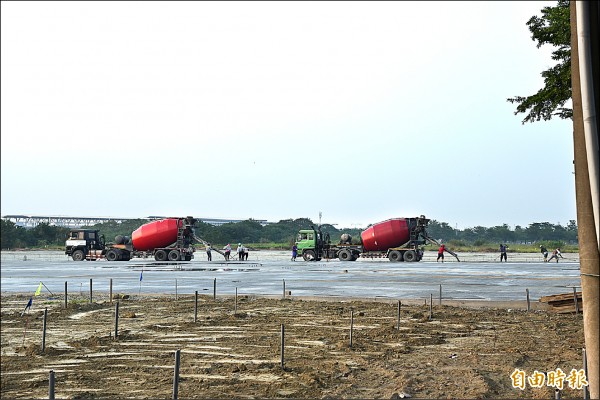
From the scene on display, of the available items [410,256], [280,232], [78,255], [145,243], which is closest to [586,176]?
[410,256]

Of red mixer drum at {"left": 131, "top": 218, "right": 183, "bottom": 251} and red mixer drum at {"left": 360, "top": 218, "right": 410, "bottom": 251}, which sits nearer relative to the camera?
red mixer drum at {"left": 360, "top": 218, "right": 410, "bottom": 251}

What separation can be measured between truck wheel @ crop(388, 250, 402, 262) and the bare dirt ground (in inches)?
1439

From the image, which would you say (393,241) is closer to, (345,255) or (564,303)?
(345,255)

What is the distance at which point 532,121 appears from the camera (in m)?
18.5

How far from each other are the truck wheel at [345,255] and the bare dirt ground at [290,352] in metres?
39.1

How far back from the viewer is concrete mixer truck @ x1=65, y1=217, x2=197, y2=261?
190 ft

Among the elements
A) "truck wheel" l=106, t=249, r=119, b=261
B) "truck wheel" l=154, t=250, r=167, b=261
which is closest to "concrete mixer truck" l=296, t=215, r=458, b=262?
"truck wheel" l=154, t=250, r=167, b=261

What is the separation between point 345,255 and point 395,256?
16.5 feet

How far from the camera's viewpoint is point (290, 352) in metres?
12.9

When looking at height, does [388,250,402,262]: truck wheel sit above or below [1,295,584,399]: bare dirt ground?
above

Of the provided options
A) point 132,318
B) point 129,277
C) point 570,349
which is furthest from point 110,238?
point 570,349

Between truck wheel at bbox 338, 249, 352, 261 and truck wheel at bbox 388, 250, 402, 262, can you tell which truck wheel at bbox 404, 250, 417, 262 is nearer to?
truck wheel at bbox 388, 250, 402, 262

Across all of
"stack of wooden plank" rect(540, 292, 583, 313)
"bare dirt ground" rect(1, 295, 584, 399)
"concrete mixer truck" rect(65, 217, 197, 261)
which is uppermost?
"concrete mixer truck" rect(65, 217, 197, 261)

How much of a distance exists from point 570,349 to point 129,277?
2715cm
